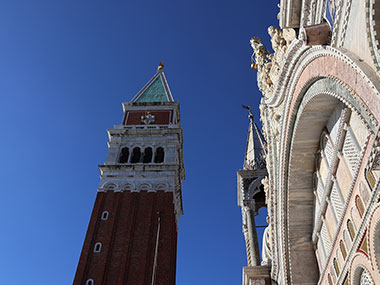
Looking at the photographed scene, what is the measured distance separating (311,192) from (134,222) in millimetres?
23782

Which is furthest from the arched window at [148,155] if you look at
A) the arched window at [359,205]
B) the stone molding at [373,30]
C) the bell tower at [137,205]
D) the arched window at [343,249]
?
the stone molding at [373,30]

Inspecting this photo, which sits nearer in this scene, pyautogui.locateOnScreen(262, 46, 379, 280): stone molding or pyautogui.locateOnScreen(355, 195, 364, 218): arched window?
pyautogui.locateOnScreen(262, 46, 379, 280): stone molding

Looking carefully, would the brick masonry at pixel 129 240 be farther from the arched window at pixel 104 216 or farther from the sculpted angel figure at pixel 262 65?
the sculpted angel figure at pixel 262 65

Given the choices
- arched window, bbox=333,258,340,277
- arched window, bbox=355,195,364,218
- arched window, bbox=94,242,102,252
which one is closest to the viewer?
arched window, bbox=355,195,364,218

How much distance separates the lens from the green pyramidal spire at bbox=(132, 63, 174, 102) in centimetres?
4388

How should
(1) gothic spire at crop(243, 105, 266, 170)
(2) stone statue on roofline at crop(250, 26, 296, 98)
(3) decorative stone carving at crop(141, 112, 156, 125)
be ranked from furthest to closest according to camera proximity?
(3) decorative stone carving at crop(141, 112, 156, 125) → (1) gothic spire at crop(243, 105, 266, 170) → (2) stone statue on roofline at crop(250, 26, 296, 98)

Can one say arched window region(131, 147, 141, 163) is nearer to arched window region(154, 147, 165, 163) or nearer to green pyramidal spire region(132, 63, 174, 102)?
arched window region(154, 147, 165, 163)

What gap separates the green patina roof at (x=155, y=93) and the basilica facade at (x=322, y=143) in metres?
31.9

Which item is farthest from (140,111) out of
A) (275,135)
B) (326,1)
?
(326,1)

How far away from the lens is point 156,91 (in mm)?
45875

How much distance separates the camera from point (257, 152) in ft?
53.1

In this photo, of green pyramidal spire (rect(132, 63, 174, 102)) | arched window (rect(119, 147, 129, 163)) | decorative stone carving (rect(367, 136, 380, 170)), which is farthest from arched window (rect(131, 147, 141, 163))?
decorative stone carving (rect(367, 136, 380, 170))

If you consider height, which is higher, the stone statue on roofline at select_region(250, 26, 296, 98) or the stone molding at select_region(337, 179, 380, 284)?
the stone statue on roofline at select_region(250, 26, 296, 98)

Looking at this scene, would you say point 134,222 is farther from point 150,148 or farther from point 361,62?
point 361,62
